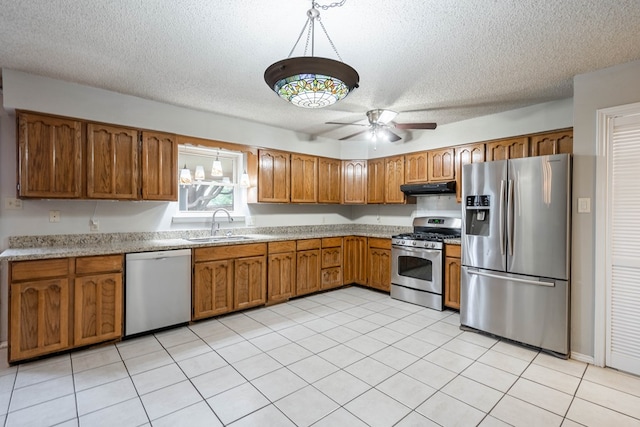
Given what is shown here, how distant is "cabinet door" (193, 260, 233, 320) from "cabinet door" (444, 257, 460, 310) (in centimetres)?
270

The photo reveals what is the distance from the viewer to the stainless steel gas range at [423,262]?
13.1ft

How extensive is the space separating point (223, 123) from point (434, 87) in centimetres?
260

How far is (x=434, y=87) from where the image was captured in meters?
3.07

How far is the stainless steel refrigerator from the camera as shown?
274 centimetres

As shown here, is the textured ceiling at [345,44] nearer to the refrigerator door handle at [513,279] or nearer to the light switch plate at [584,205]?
the light switch plate at [584,205]

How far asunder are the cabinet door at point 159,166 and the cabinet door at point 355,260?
2.69 m

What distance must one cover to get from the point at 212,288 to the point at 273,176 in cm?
181

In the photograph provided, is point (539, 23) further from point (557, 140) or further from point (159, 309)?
point (159, 309)

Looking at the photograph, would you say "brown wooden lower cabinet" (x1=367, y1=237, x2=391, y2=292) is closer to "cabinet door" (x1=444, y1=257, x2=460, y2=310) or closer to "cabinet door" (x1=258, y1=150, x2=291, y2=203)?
"cabinet door" (x1=444, y1=257, x2=460, y2=310)

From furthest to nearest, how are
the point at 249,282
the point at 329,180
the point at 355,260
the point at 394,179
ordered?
the point at 329,180 → the point at 355,260 → the point at 394,179 → the point at 249,282

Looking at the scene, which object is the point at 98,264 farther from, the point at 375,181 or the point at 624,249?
the point at 624,249

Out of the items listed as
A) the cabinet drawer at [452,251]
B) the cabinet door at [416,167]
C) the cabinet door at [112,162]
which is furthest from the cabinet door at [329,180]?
the cabinet door at [112,162]

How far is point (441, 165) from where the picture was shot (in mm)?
4332

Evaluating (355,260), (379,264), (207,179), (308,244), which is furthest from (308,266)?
(207,179)
